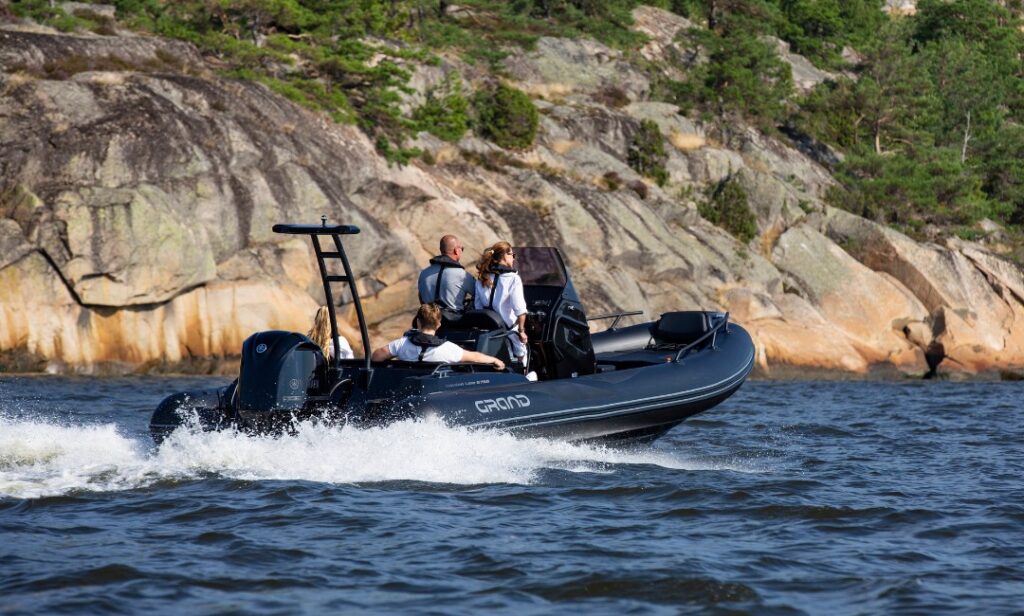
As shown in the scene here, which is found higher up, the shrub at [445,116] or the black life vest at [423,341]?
the shrub at [445,116]

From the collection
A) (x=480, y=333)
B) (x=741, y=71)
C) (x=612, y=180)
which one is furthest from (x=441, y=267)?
(x=741, y=71)

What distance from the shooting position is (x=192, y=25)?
109 ft

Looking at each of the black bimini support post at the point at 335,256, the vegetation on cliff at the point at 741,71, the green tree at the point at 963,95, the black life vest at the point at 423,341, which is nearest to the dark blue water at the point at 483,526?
the black bimini support post at the point at 335,256

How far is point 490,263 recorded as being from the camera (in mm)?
9797

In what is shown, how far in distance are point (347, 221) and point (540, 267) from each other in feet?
51.2

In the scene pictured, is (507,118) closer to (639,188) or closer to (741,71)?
(639,188)

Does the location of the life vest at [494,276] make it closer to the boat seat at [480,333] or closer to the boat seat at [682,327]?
the boat seat at [480,333]

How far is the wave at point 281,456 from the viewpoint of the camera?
27.0 feet

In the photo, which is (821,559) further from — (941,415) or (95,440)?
(941,415)

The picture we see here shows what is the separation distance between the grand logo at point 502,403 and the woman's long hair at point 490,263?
3.61 feet

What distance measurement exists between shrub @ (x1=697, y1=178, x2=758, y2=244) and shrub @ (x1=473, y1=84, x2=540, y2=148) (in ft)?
17.2

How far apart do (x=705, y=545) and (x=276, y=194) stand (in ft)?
64.5

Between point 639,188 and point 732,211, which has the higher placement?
point 639,188

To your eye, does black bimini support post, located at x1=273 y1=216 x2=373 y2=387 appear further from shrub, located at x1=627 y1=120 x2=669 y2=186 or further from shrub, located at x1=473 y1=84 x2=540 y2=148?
shrub, located at x1=627 y1=120 x2=669 y2=186
